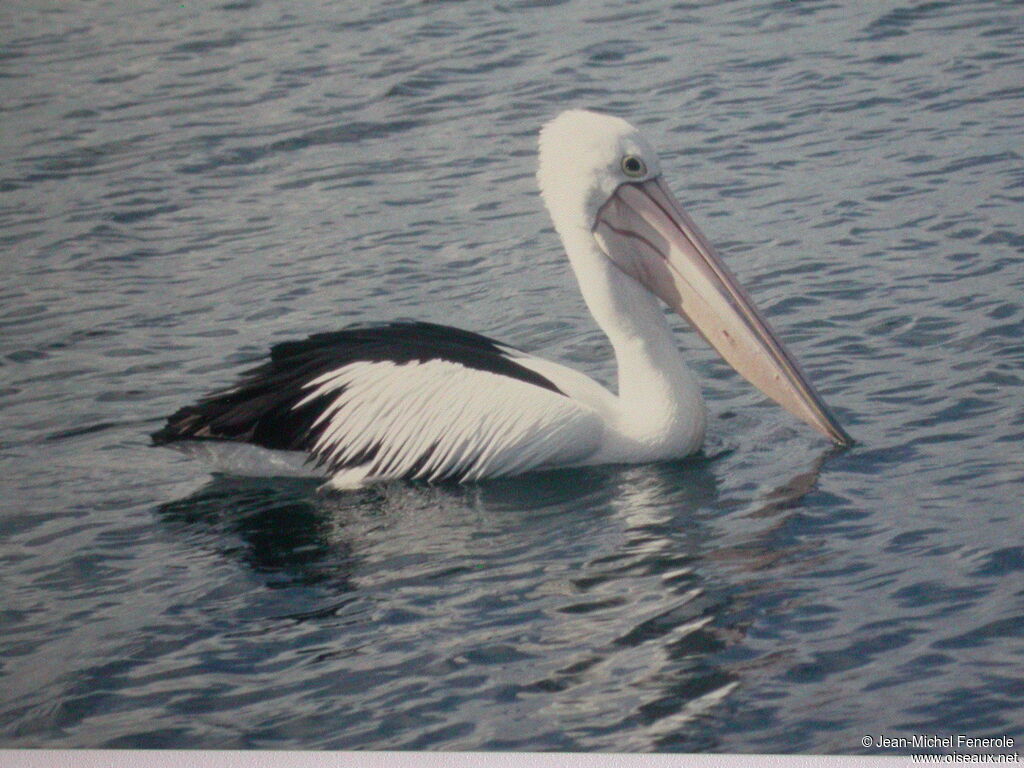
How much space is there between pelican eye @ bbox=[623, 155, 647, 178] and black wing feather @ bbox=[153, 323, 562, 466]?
59 cm

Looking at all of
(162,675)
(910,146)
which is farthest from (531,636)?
(910,146)

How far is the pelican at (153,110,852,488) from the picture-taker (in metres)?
4.30

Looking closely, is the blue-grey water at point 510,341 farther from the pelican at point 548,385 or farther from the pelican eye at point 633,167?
the pelican eye at point 633,167

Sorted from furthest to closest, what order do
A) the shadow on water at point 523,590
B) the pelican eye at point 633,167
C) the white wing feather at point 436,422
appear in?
the pelican eye at point 633,167, the white wing feather at point 436,422, the shadow on water at point 523,590

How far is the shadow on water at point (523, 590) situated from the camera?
3270 millimetres

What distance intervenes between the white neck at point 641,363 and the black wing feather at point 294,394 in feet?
0.71

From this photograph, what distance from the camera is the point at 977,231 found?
5.48 meters

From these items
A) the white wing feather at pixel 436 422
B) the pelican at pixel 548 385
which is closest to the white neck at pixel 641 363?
the pelican at pixel 548 385

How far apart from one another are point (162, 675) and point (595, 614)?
93 centimetres

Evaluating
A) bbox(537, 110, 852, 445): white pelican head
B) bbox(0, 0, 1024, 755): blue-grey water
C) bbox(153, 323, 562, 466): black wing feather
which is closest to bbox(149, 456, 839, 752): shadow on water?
bbox(0, 0, 1024, 755): blue-grey water

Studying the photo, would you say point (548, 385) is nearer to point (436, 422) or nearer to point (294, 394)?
point (436, 422)

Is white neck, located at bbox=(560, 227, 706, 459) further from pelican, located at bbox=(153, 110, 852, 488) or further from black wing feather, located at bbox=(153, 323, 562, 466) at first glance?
black wing feather, located at bbox=(153, 323, 562, 466)

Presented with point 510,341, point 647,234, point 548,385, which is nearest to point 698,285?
point 647,234

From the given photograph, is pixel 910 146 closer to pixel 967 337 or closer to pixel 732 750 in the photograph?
pixel 967 337
